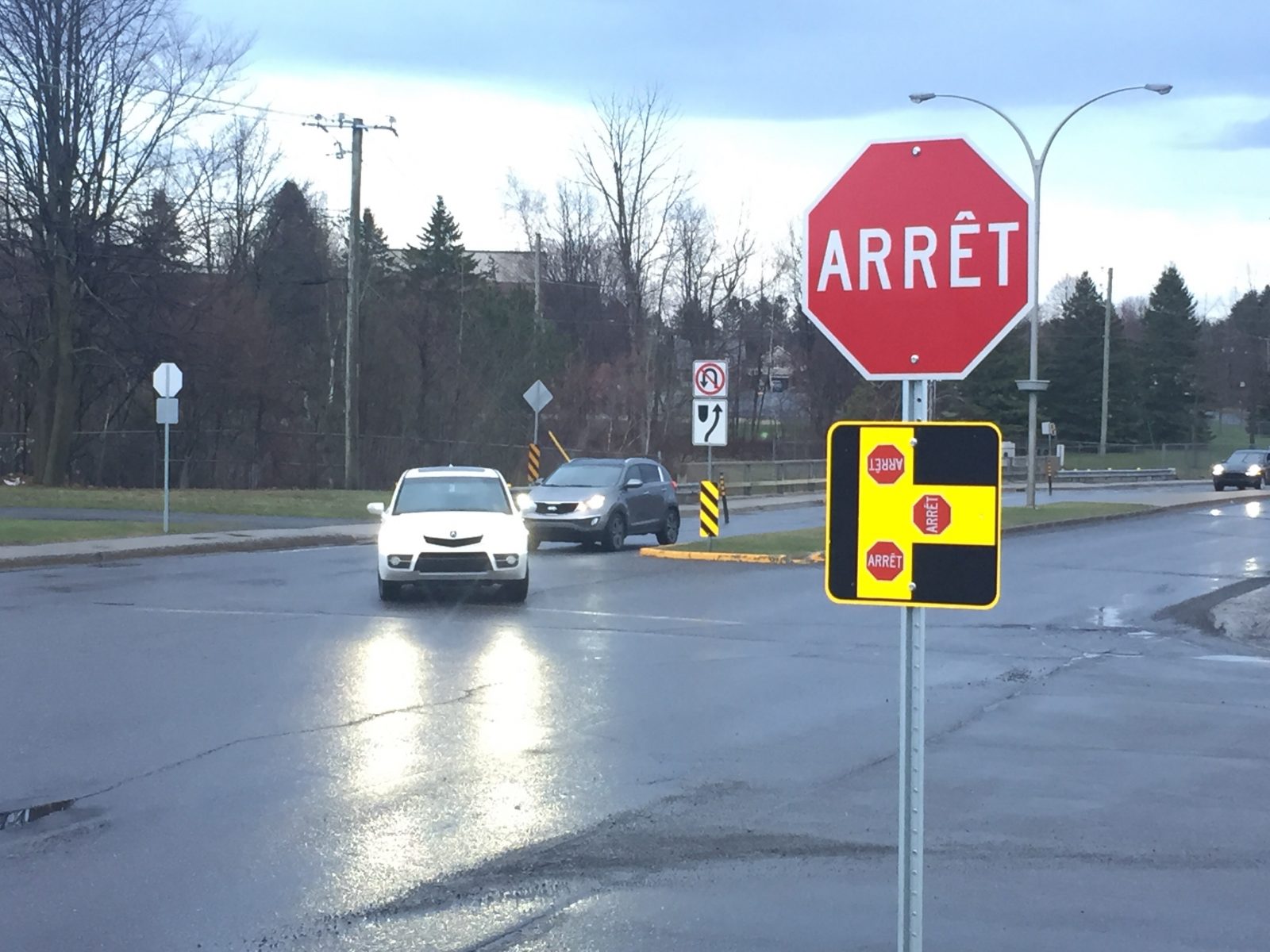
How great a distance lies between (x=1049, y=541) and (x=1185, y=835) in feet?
72.8

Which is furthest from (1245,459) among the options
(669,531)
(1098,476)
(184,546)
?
(184,546)

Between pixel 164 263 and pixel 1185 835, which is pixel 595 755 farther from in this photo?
pixel 164 263

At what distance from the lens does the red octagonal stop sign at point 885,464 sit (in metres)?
4.48

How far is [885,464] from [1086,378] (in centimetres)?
8984

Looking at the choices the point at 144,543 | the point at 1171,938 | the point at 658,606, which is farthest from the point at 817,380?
the point at 1171,938

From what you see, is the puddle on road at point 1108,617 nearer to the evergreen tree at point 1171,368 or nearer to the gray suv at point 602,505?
the gray suv at point 602,505

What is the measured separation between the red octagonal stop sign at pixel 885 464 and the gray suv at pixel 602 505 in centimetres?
1870

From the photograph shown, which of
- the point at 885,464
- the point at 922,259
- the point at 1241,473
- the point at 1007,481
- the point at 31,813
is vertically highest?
the point at 922,259

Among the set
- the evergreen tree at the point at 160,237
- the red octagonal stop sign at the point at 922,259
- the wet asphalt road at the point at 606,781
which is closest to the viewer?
the red octagonal stop sign at the point at 922,259

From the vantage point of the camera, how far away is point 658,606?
16.8m

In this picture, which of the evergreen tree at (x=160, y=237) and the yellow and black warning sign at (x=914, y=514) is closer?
the yellow and black warning sign at (x=914, y=514)

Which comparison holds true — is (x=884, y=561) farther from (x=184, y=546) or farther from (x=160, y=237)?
(x=160, y=237)

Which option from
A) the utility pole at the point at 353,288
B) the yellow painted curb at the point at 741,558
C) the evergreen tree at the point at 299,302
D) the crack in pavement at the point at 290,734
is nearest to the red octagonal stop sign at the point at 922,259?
the crack in pavement at the point at 290,734

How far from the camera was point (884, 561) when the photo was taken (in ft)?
14.8
